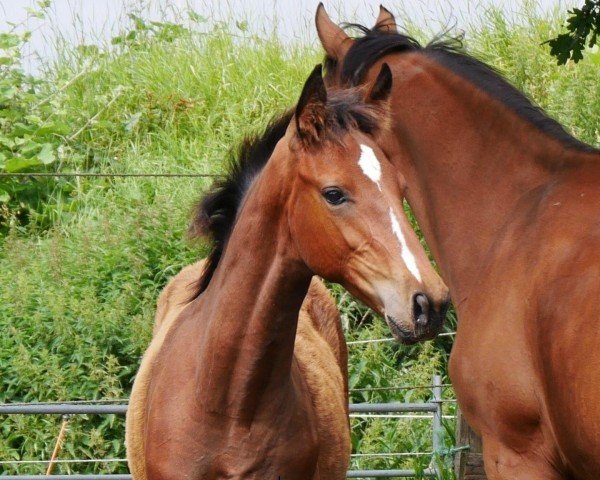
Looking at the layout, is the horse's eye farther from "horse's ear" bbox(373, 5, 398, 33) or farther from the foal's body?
"horse's ear" bbox(373, 5, 398, 33)

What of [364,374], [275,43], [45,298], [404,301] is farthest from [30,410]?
[275,43]

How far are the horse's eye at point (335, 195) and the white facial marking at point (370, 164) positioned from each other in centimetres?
9

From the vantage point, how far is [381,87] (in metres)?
3.31

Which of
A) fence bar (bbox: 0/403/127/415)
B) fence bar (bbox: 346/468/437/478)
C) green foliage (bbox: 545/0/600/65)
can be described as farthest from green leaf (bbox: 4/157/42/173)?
green foliage (bbox: 545/0/600/65)

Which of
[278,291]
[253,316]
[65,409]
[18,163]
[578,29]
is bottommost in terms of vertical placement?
[65,409]

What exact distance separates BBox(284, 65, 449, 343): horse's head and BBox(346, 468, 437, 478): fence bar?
8.29ft

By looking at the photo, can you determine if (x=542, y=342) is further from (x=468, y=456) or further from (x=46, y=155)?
(x=46, y=155)

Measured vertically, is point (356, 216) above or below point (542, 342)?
above

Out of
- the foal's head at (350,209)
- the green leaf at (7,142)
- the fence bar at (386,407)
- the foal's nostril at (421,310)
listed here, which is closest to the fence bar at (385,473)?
the fence bar at (386,407)

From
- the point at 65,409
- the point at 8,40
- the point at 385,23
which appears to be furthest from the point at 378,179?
the point at 8,40

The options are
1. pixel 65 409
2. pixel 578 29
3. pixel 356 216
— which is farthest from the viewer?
pixel 65 409

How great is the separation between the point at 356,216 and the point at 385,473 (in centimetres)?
Answer: 284

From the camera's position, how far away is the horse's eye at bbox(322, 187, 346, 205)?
3010mm

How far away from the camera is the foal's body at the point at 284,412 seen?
3311mm
